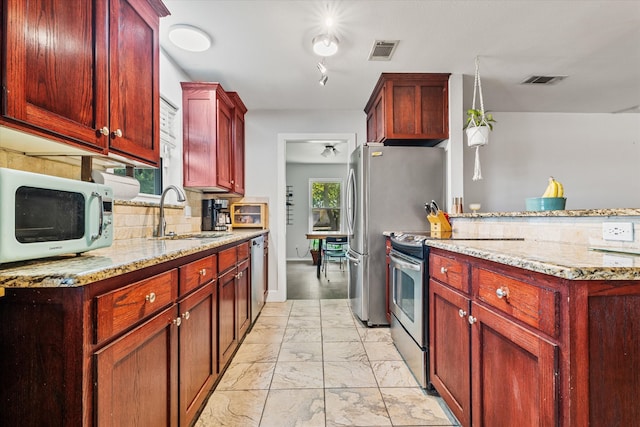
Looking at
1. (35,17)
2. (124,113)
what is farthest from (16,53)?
(124,113)

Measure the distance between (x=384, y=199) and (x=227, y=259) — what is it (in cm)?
163

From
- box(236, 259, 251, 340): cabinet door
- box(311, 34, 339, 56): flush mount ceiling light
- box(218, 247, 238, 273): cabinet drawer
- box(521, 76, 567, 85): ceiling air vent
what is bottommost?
box(236, 259, 251, 340): cabinet door

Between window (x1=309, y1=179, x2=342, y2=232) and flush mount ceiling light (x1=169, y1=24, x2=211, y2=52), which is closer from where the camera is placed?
flush mount ceiling light (x1=169, y1=24, x2=211, y2=52)

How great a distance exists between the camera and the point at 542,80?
3.18m

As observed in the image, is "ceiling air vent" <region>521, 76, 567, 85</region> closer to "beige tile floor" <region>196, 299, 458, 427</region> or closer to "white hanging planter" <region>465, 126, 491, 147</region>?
"white hanging planter" <region>465, 126, 491, 147</region>

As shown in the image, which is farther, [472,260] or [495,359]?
[472,260]

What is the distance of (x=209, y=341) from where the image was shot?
5.59 ft

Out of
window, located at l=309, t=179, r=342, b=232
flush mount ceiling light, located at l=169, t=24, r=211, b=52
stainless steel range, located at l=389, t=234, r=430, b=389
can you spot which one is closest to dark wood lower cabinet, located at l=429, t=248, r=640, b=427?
stainless steel range, located at l=389, t=234, r=430, b=389

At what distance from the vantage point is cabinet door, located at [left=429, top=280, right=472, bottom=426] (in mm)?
1352

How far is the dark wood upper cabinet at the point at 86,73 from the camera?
937 mm

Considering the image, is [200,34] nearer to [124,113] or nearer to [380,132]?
[124,113]

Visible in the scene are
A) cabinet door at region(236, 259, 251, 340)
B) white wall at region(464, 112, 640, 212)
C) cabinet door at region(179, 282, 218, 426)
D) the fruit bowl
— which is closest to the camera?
cabinet door at region(179, 282, 218, 426)

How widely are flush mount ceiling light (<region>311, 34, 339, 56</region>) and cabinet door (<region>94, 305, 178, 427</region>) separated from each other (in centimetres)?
201

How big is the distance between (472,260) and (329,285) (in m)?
3.64
